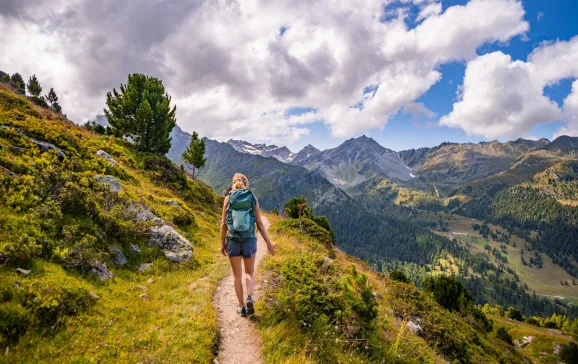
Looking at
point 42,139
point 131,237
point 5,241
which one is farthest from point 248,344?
point 42,139

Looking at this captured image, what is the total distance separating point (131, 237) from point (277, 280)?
6.57 m

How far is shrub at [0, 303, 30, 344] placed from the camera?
4.48m

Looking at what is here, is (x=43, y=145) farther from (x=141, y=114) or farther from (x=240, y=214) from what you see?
(x=141, y=114)

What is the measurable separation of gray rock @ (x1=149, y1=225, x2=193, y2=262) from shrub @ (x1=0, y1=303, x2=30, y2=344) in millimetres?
6569

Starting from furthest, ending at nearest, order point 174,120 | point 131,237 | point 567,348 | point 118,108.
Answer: point 567,348 < point 174,120 < point 118,108 < point 131,237

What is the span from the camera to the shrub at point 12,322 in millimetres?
4484

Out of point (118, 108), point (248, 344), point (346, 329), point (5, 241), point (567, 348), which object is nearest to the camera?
point (5, 241)

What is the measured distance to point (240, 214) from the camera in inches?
271

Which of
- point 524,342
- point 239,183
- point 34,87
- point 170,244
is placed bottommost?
point 524,342

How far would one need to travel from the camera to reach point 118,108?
33281 millimetres

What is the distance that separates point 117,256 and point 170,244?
2.70 m

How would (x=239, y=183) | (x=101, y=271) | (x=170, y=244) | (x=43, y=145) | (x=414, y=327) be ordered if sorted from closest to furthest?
1. (x=239, y=183)
2. (x=101, y=271)
3. (x=170, y=244)
4. (x=43, y=145)
5. (x=414, y=327)

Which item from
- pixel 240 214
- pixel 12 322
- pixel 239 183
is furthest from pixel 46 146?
pixel 240 214

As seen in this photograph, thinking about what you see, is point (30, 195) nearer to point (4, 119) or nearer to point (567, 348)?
→ point (4, 119)
